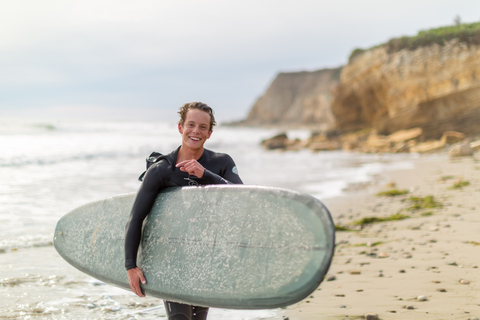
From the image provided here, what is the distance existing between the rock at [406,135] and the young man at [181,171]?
687 inches

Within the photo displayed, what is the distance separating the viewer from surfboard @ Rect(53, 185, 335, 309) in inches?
81.0

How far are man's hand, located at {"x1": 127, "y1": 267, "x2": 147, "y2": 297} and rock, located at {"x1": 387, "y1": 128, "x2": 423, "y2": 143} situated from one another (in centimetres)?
1774

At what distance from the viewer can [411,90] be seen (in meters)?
18.8

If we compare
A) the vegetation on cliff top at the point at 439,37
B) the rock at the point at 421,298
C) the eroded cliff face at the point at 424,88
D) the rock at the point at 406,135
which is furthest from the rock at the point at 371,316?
the rock at the point at 406,135

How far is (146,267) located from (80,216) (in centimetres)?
96

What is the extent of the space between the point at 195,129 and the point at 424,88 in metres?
17.8

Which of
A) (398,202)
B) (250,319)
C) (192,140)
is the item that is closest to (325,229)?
(192,140)

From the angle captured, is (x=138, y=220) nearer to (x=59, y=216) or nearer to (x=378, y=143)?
(x=59, y=216)

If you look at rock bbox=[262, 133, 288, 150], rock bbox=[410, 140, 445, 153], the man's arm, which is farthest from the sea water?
rock bbox=[262, 133, 288, 150]

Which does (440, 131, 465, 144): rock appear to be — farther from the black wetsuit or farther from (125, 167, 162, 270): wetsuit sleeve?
(125, 167, 162, 270): wetsuit sleeve

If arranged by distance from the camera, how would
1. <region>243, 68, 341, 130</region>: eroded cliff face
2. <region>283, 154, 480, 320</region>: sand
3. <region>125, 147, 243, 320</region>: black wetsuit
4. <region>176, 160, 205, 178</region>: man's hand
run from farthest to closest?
<region>243, 68, 341, 130</region>: eroded cliff face
<region>283, 154, 480, 320</region>: sand
<region>125, 147, 243, 320</region>: black wetsuit
<region>176, 160, 205, 178</region>: man's hand

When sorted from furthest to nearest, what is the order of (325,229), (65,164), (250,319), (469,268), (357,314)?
(65,164), (469,268), (250,319), (357,314), (325,229)

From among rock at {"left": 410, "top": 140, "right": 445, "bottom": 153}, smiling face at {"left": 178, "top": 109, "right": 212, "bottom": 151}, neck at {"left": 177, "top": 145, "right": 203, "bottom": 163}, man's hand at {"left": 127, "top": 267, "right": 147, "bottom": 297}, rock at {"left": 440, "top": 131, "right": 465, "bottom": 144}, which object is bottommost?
rock at {"left": 410, "top": 140, "right": 445, "bottom": 153}

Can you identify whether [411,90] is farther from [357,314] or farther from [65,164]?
[357,314]
